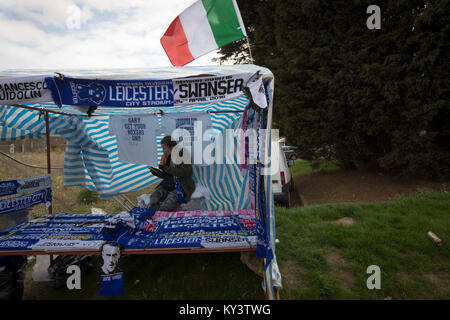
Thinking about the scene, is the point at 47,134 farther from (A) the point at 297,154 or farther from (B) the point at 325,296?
(A) the point at 297,154

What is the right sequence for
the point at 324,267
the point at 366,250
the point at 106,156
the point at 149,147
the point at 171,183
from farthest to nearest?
the point at 106,156
the point at 171,183
the point at 149,147
the point at 366,250
the point at 324,267

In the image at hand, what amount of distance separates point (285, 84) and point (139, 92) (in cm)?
637

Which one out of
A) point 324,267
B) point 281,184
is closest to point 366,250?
point 324,267

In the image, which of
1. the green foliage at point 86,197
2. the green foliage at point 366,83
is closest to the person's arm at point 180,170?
the green foliage at point 86,197

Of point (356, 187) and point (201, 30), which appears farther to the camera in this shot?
point (356, 187)

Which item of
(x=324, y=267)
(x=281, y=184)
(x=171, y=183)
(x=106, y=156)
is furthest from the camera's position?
(x=281, y=184)

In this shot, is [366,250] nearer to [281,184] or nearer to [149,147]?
[281,184]

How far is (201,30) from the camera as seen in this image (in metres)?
3.74

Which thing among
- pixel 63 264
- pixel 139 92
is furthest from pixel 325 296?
pixel 63 264

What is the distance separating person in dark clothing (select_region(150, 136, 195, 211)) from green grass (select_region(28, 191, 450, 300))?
1.10 meters

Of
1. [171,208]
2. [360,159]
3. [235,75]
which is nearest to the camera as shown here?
[235,75]

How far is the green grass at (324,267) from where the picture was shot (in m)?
2.99

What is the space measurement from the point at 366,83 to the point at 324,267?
5229 mm

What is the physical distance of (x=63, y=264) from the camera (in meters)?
3.41
